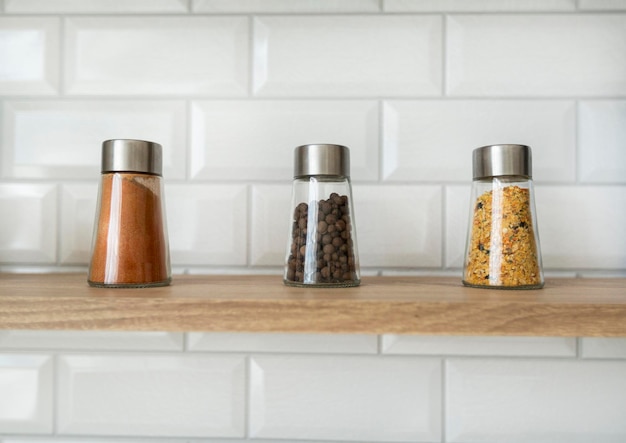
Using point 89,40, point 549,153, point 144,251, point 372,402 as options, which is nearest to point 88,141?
point 89,40

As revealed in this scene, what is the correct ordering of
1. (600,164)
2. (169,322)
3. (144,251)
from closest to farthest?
(169,322) → (144,251) → (600,164)

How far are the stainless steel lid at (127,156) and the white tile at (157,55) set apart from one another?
8.8 inches

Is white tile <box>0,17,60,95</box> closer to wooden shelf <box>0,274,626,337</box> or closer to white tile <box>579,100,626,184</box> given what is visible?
wooden shelf <box>0,274,626,337</box>

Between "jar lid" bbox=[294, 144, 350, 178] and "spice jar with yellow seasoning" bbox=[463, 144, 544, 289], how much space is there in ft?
0.54

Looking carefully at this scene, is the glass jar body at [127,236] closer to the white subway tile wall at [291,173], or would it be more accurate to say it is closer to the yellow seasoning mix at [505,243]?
the white subway tile wall at [291,173]

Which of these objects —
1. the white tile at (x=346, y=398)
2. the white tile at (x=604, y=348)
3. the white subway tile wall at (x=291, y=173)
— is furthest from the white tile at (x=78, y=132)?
the white tile at (x=604, y=348)

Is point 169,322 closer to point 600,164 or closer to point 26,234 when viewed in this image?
point 26,234

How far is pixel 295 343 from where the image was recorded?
747 mm

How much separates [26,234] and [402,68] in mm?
612

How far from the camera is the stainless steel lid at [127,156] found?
0.55 metres

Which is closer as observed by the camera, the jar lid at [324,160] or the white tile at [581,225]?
the jar lid at [324,160]

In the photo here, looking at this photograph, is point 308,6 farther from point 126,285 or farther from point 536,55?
point 126,285

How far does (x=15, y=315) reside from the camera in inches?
17.0

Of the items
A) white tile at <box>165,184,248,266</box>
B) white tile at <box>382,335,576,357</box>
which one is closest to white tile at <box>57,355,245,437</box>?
white tile at <box>165,184,248,266</box>
